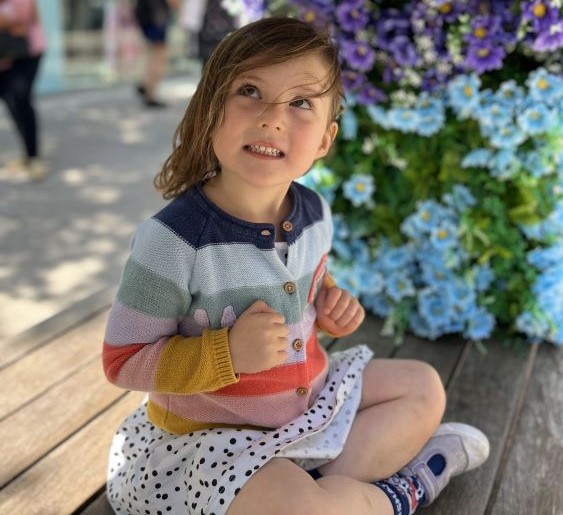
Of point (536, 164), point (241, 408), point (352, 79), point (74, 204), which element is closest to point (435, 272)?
point (536, 164)

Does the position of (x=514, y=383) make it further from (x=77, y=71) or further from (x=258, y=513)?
(x=77, y=71)

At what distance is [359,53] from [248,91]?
1.00 metres

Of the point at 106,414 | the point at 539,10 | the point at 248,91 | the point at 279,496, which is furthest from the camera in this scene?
the point at 539,10

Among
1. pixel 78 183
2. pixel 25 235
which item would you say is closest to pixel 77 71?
pixel 78 183

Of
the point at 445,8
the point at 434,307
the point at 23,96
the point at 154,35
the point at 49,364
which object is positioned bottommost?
the point at 154,35

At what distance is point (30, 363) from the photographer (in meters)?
2.21

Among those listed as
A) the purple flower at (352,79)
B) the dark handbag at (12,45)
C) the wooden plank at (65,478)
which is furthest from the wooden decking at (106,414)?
the dark handbag at (12,45)

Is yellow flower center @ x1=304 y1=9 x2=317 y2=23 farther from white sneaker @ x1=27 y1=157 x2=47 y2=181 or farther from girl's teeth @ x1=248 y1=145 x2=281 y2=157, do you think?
white sneaker @ x1=27 y1=157 x2=47 y2=181

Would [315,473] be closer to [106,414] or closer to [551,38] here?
[106,414]

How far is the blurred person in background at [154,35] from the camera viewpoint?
6.47 meters

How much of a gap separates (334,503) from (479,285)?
4.12ft

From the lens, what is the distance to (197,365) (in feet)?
4.62

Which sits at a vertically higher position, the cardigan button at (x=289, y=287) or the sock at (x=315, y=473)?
the cardigan button at (x=289, y=287)

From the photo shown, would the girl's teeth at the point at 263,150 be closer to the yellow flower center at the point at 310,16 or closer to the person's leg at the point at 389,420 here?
the person's leg at the point at 389,420
